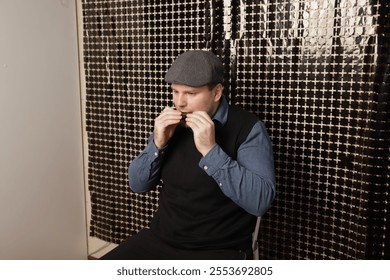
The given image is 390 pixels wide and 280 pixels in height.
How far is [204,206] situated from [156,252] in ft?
0.94

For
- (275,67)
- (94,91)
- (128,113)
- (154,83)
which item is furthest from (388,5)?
(94,91)

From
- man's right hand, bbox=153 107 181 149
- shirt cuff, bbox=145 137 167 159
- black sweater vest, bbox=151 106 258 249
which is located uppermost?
man's right hand, bbox=153 107 181 149

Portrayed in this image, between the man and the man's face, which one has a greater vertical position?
the man's face

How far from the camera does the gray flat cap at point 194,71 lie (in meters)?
1.55

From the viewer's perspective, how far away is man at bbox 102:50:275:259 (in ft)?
4.91

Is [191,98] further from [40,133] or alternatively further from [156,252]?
[40,133]

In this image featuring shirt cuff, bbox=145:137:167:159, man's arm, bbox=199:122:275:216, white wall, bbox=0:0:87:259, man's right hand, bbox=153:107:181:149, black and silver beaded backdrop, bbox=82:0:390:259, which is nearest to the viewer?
man's arm, bbox=199:122:275:216

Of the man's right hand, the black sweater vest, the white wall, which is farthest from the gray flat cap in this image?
the white wall

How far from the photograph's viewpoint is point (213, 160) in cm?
148

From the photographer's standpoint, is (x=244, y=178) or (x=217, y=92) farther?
(x=217, y=92)

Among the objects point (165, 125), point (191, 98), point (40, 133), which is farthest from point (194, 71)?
point (40, 133)

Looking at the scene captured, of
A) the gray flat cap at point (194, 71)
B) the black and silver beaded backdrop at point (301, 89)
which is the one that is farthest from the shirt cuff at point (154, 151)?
the black and silver beaded backdrop at point (301, 89)

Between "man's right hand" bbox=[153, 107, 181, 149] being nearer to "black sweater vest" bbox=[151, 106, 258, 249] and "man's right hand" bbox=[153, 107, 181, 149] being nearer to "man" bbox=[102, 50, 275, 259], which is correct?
"man" bbox=[102, 50, 275, 259]

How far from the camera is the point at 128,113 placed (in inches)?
103
